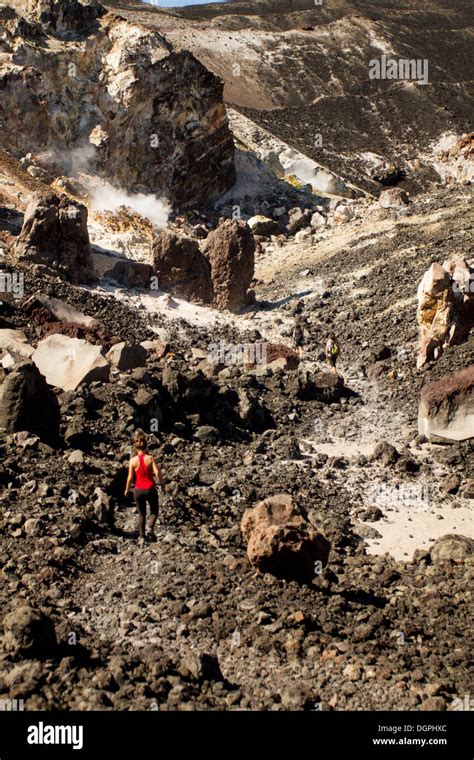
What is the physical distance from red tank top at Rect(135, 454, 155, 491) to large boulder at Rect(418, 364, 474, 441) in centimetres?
619

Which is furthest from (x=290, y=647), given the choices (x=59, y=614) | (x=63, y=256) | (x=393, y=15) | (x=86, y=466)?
(x=393, y=15)

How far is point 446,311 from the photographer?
49.8 feet

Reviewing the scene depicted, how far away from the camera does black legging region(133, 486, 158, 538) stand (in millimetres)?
7918

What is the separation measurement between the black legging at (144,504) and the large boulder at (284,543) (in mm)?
1086

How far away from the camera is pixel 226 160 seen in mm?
34312

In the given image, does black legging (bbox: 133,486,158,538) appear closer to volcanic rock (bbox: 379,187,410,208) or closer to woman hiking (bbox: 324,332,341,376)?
woman hiking (bbox: 324,332,341,376)

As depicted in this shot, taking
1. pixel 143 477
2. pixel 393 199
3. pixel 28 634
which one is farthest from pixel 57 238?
pixel 28 634

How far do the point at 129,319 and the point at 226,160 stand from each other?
60.1 ft

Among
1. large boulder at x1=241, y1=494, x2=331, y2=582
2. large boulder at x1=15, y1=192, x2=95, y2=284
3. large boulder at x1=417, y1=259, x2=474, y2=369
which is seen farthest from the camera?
large boulder at x1=15, y1=192, x2=95, y2=284

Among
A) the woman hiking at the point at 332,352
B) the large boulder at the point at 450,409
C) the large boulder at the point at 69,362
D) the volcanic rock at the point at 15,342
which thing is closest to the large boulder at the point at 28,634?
the large boulder at the point at 69,362

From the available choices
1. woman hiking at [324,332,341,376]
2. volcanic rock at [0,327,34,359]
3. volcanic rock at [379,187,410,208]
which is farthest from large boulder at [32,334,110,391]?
volcanic rock at [379,187,410,208]

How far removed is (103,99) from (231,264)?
43.0 feet

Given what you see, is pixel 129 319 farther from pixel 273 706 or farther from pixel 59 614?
pixel 273 706

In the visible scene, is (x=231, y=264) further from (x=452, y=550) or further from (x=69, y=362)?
(x=452, y=550)
